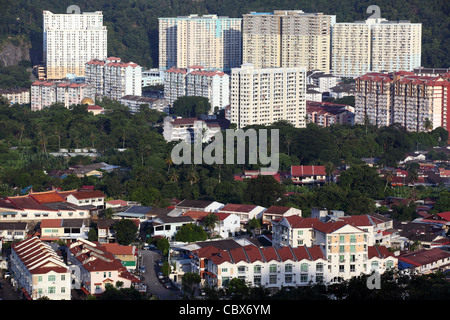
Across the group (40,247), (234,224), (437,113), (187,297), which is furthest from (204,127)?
(187,297)

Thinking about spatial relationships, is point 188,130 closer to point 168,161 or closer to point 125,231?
point 168,161

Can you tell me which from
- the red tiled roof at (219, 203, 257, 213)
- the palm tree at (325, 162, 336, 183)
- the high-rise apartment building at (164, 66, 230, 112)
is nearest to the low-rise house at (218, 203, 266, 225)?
the red tiled roof at (219, 203, 257, 213)

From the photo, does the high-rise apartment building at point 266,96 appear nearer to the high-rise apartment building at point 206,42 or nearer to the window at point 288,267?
the high-rise apartment building at point 206,42

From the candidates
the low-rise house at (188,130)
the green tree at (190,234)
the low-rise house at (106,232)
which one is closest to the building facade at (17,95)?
the low-rise house at (188,130)

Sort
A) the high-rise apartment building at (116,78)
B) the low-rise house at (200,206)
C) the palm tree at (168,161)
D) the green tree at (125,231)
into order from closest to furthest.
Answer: the green tree at (125,231) < the low-rise house at (200,206) < the palm tree at (168,161) < the high-rise apartment building at (116,78)

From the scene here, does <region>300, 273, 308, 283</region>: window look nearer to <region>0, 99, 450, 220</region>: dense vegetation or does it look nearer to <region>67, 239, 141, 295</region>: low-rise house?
<region>67, 239, 141, 295</region>: low-rise house

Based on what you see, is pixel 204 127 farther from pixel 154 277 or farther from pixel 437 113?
pixel 154 277
